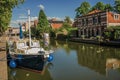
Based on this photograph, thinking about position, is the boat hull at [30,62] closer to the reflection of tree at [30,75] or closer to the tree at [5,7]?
the reflection of tree at [30,75]

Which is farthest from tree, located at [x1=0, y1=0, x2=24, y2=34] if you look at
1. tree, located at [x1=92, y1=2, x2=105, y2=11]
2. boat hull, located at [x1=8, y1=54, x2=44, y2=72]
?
tree, located at [x1=92, y1=2, x2=105, y2=11]

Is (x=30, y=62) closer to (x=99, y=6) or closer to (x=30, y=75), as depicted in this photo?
(x=30, y=75)

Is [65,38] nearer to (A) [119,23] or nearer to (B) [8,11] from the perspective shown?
(A) [119,23]

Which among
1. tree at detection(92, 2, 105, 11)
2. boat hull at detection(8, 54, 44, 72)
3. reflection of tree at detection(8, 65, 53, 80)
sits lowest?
reflection of tree at detection(8, 65, 53, 80)

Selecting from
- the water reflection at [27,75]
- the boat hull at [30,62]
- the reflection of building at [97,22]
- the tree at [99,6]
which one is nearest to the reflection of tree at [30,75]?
the water reflection at [27,75]

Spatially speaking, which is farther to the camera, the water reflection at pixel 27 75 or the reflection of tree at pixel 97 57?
the reflection of tree at pixel 97 57

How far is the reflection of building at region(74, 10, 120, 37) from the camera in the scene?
5700cm

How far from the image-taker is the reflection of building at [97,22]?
5700cm

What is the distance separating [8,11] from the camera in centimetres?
2358

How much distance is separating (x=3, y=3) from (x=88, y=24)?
149 feet

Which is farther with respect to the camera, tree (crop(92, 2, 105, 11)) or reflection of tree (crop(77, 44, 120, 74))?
tree (crop(92, 2, 105, 11))

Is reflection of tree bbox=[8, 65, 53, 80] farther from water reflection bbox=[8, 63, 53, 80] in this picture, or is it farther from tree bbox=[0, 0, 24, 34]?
tree bbox=[0, 0, 24, 34]

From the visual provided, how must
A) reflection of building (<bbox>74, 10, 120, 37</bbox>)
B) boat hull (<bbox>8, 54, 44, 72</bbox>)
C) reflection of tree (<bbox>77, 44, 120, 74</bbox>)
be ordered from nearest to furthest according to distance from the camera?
boat hull (<bbox>8, 54, 44, 72</bbox>)
reflection of tree (<bbox>77, 44, 120, 74</bbox>)
reflection of building (<bbox>74, 10, 120, 37</bbox>)

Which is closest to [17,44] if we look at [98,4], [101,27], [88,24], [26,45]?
[26,45]
